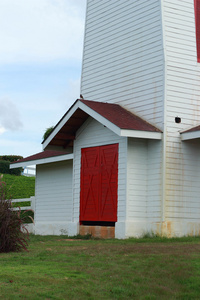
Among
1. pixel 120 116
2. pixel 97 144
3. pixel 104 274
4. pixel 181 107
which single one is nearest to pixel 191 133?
pixel 181 107

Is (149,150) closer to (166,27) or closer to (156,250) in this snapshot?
(166,27)

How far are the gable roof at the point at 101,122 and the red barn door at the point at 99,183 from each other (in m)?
0.98

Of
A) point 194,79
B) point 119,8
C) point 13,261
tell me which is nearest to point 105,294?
point 13,261

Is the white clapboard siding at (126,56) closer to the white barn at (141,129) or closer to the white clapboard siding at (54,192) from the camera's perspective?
the white barn at (141,129)

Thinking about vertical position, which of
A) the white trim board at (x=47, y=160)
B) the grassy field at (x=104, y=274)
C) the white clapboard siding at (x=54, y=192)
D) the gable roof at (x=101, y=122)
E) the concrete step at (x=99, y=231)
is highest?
the gable roof at (x=101, y=122)

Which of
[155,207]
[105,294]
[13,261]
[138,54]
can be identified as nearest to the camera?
[105,294]

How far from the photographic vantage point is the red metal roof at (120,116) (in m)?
14.8

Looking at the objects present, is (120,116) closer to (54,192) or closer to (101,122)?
(101,122)

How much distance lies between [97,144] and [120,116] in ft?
5.20

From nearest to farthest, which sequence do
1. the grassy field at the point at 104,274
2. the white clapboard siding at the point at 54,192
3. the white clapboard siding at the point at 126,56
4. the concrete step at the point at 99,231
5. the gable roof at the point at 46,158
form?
the grassy field at the point at 104,274, the concrete step at the point at 99,231, the white clapboard siding at the point at 126,56, the gable roof at the point at 46,158, the white clapboard siding at the point at 54,192

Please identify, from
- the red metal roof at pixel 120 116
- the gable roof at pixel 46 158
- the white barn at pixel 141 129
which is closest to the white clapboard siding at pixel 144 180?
the white barn at pixel 141 129

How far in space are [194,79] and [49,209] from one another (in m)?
8.47

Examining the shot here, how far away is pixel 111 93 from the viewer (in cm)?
1759

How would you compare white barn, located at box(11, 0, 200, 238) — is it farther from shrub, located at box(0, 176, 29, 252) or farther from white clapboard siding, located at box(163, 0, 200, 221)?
shrub, located at box(0, 176, 29, 252)
